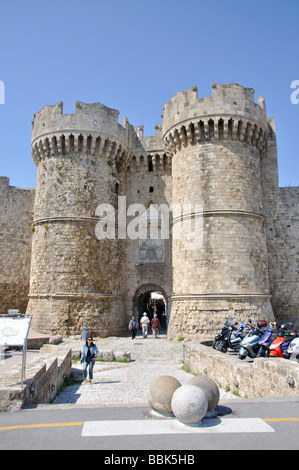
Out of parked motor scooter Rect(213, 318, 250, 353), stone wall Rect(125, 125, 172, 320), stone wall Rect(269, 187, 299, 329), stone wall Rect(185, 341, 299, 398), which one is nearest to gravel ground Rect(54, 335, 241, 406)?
stone wall Rect(185, 341, 299, 398)

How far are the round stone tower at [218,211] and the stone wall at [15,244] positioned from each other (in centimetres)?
812

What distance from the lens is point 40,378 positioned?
18.1 ft

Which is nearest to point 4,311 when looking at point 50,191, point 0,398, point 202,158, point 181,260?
point 50,191

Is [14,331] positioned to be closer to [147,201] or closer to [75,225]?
[75,225]

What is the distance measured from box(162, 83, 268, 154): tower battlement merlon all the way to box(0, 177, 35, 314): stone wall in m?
8.79

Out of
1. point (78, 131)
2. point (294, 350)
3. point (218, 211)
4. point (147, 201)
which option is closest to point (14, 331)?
point (294, 350)

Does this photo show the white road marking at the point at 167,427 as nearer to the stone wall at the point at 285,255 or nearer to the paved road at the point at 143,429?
the paved road at the point at 143,429

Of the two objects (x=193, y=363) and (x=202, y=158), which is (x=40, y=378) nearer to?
(x=193, y=363)

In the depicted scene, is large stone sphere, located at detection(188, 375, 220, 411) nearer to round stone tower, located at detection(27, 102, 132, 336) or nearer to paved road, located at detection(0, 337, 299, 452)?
paved road, located at detection(0, 337, 299, 452)

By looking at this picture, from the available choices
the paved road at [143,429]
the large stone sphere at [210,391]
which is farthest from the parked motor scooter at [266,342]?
the large stone sphere at [210,391]

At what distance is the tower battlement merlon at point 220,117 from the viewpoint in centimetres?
1457

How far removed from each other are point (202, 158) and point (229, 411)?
1169 centimetres

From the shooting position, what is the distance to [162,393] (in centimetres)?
414

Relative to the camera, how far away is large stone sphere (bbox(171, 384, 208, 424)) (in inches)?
144
